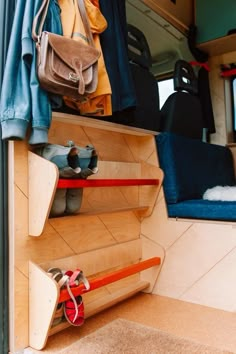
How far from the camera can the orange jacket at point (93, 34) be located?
1.52 metres

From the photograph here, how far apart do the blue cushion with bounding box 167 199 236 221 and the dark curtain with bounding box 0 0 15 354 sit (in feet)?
3.49

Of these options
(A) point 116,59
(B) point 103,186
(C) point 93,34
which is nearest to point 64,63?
(C) point 93,34

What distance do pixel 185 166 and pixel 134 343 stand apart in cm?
118

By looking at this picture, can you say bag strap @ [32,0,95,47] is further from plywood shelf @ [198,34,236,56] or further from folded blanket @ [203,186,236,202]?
plywood shelf @ [198,34,236,56]

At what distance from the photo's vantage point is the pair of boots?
4.65ft

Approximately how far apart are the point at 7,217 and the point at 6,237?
0.29 feet

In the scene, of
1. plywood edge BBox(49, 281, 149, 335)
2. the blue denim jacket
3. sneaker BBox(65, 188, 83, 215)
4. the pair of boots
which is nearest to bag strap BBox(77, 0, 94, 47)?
the blue denim jacket

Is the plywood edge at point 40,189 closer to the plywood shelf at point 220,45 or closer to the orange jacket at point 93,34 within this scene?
the orange jacket at point 93,34

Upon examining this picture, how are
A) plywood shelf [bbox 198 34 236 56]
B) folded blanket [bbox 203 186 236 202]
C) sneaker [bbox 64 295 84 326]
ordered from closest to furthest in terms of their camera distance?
sneaker [bbox 64 295 84 326] < folded blanket [bbox 203 186 236 202] < plywood shelf [bbox 198 34 236 56]

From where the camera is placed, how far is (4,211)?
1415mm

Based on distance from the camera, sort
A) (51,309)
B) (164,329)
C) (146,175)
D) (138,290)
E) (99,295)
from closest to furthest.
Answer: (51,309)
(164,329)
(99,295)
(138,290)
(146,175)

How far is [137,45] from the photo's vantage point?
7.24ft

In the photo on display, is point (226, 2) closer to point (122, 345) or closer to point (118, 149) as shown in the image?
point (118, 149)

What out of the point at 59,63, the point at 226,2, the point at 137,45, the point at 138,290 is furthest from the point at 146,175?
the point at 226,2
